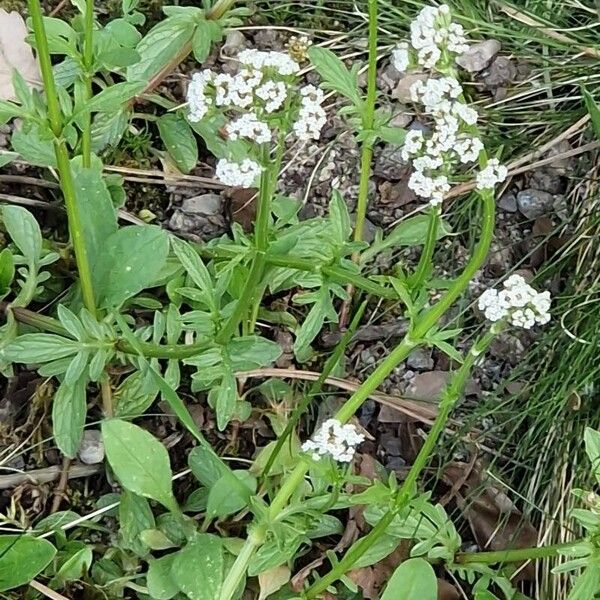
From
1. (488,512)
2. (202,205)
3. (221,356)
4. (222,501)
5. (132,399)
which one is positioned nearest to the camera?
(221,356)

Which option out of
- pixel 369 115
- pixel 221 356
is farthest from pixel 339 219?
pixel 221 356

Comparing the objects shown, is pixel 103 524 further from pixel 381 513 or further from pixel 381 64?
→ pixel 381 64

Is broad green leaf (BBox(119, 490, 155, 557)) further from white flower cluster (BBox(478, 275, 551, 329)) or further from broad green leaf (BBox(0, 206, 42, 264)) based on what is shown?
white flower cluster (BBox(478, 275, 551, 329))

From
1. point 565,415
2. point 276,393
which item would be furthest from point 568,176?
point 276,393

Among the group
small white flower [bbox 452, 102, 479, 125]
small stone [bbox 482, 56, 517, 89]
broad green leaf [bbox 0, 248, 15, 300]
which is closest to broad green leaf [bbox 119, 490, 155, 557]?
broad green leaf [bbox 0, 248, 15, 300]

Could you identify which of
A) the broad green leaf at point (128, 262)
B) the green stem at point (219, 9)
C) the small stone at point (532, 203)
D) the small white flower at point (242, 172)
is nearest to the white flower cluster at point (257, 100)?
the small white flower at point (242, 172)

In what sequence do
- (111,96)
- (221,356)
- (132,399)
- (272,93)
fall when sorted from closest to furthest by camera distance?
(272,93) < (111,96) < (221,356) < (132,399)

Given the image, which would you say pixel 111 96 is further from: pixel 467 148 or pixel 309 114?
pixel 467 148
